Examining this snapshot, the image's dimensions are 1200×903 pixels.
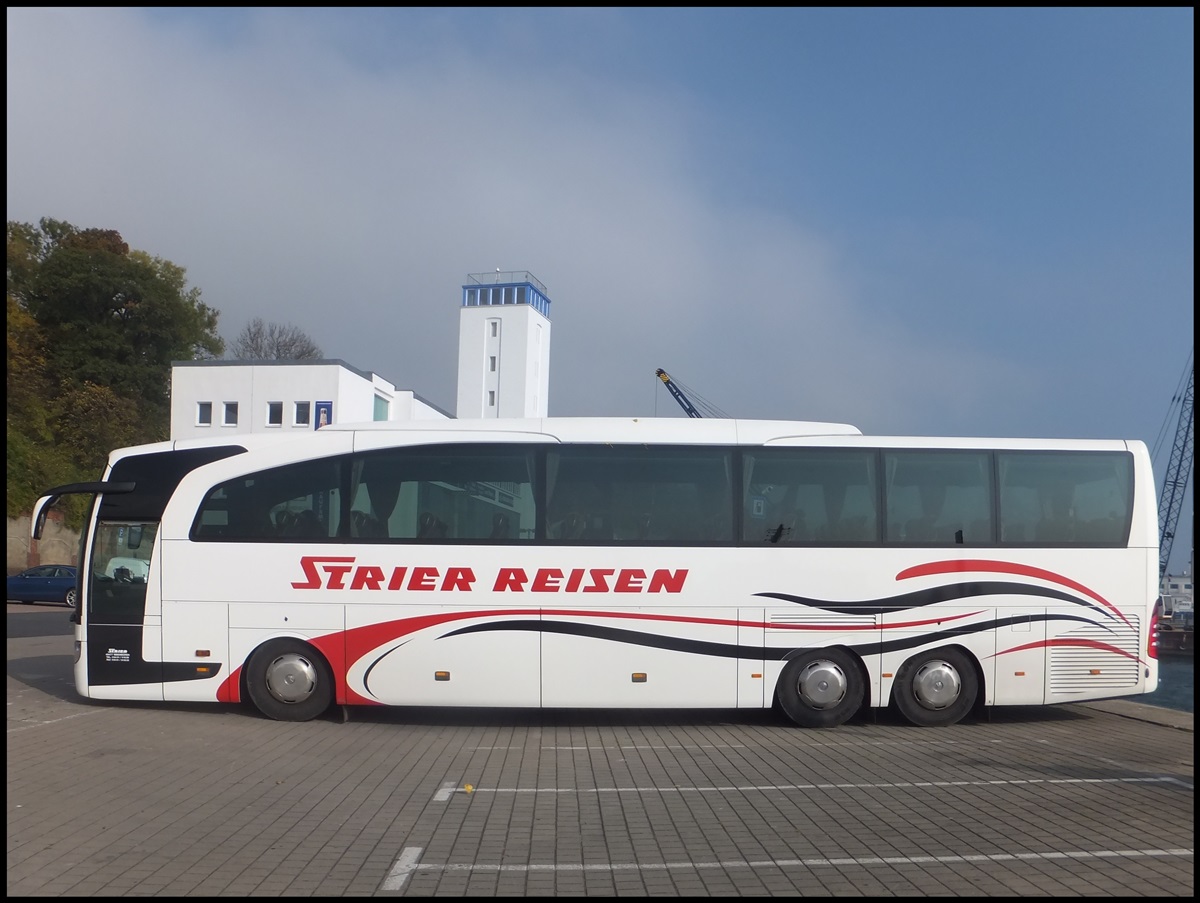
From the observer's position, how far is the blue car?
35.1 metres

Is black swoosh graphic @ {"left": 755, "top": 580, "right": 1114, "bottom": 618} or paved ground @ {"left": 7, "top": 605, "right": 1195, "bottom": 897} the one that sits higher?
black swoosh graphic @ {"left": 755, "top": 580, "right": 1114, "bottom": 618}

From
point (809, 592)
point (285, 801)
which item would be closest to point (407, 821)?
point (285, 801)

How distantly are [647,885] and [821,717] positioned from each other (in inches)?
266

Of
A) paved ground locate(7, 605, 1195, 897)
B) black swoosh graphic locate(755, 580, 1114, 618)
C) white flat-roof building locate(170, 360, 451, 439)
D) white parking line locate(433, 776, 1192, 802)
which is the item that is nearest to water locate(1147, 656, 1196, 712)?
black swoosh graphic locate(755, 580, 1114, 618)

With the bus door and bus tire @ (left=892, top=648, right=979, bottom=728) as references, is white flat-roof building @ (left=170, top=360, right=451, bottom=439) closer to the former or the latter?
the bus door

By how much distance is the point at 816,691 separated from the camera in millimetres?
12039

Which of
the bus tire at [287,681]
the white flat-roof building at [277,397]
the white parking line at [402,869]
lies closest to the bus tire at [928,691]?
the bus tire at [287,681]

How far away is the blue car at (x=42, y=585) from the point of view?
35.1 m

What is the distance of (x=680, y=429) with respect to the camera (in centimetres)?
1234

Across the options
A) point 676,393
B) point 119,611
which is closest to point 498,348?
point 676,393

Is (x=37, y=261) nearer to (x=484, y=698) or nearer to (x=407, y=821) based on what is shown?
(x=484, y=698)

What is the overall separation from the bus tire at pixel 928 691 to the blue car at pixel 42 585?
31.0m

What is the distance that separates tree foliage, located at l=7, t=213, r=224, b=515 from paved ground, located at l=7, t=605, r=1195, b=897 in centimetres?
3671

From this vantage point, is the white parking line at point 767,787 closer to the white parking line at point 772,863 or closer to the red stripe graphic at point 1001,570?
the white parking line at point 772,863
